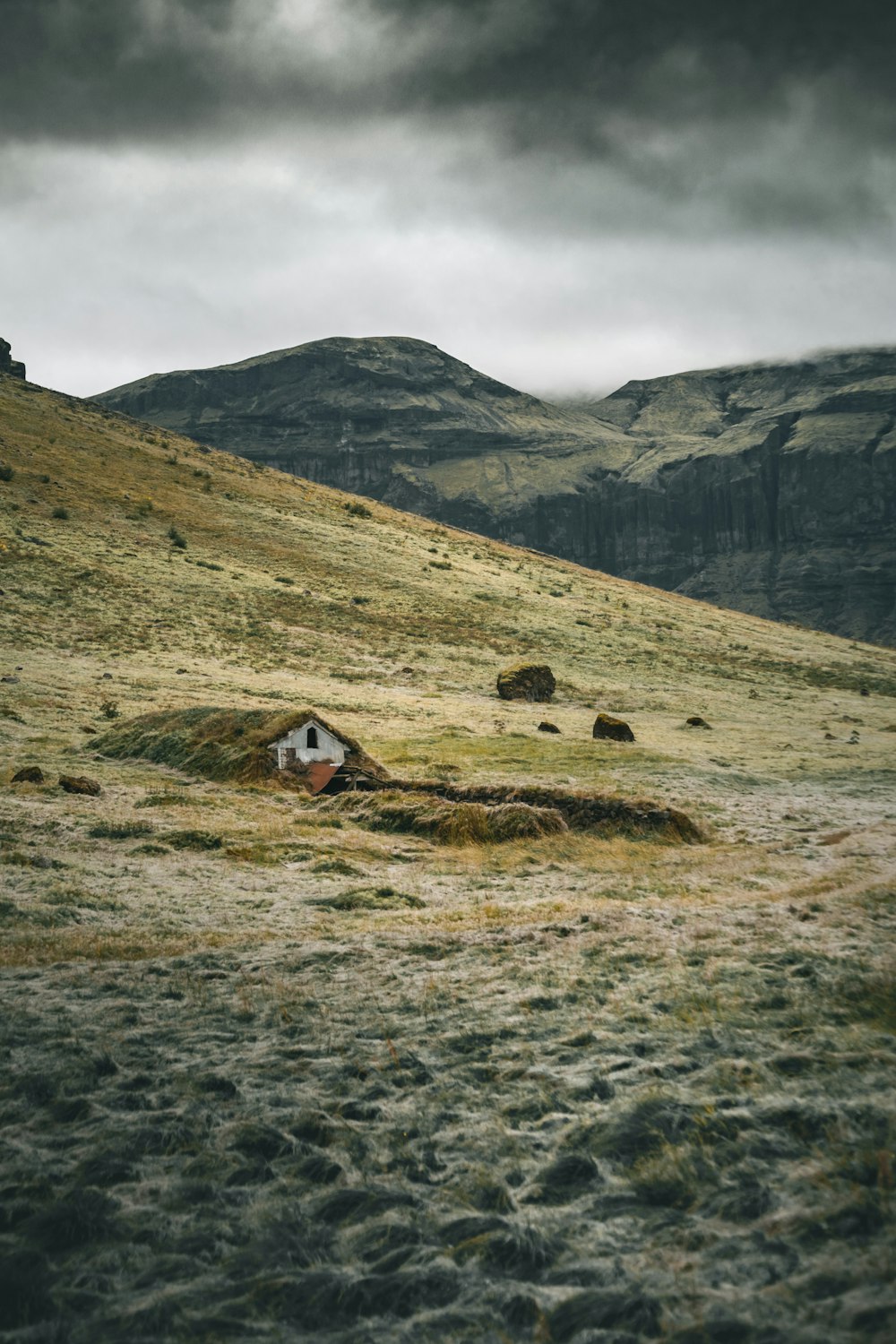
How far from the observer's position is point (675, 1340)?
372 cm

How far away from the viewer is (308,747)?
24.0 meters

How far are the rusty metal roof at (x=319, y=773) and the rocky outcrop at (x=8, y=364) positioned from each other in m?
122

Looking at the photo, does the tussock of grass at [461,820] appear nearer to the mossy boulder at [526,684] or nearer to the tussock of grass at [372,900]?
the tussock of grass at [372,900]

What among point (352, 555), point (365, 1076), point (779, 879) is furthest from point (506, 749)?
point (352, 555)

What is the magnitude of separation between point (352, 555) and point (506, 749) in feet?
175

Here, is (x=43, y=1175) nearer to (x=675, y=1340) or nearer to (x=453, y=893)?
(x=675, y=1340)

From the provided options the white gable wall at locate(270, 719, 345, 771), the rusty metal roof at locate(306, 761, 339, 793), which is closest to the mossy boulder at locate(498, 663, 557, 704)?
the white gable wall at locate(270, 719, 345, 771)

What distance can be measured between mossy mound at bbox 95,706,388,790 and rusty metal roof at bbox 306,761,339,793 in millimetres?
352

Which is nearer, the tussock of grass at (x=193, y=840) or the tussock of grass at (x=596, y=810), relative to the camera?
the tussock of grass at (x=193, y=840)

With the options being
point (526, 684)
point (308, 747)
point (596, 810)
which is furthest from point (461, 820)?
point (526, 684)

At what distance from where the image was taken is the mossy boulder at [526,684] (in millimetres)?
46875

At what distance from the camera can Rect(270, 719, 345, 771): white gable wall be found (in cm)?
2369

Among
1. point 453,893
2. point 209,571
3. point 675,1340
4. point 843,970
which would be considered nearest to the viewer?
point 675,1340

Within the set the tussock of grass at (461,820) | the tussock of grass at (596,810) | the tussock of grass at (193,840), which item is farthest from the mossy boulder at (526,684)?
the tussock of grass at (193,840)
